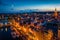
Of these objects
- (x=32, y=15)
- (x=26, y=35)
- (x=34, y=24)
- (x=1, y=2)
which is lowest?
(x=26, y=35)

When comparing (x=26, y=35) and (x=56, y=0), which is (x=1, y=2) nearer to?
(x=26, y=35)

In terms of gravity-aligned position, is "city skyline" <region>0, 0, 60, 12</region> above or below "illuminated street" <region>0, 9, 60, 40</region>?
above

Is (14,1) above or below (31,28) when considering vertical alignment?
above

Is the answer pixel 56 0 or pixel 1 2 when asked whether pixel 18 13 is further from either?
pixel 56 0

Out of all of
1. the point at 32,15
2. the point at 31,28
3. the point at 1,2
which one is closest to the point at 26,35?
the point at 31,28

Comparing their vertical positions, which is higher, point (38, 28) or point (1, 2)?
point (1, 2)

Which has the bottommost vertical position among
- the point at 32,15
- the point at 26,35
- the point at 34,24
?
the point at 26,35

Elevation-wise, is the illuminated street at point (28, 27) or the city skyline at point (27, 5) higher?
the city skyline at point (27, 5)

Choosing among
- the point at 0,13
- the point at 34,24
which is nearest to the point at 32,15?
the point at 34,24

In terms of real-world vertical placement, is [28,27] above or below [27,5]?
below
